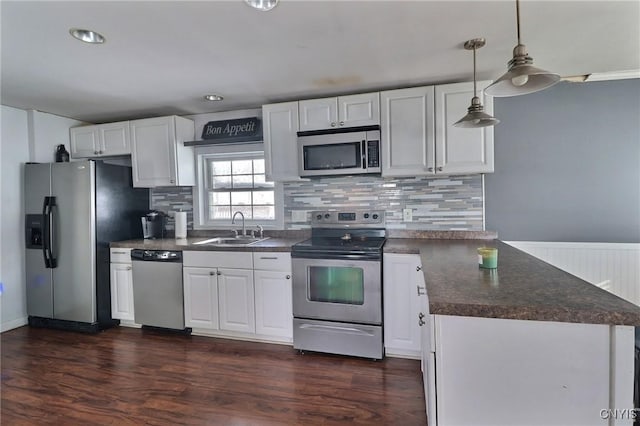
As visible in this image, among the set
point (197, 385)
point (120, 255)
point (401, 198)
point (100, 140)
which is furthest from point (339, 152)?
point (100, 140)

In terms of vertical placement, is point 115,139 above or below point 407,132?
above

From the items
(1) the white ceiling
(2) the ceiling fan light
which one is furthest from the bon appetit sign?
(2) the ceiling fan light

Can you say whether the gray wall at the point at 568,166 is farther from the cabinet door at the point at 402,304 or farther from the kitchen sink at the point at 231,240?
the kitchen sink at the point at 231,240

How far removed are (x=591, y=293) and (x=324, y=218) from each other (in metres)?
2.21

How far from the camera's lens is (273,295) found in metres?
2.73

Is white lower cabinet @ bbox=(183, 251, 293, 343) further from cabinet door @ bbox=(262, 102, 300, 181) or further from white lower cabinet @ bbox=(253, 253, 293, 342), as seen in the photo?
cabinet door @ bbox=(262, 102, 300, 181)

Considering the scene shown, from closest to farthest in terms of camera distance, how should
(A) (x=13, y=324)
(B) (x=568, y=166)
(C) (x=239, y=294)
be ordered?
(B) (x=568, y=166) < (C) (x=239, y=294) < (A) (x=13, y=324)

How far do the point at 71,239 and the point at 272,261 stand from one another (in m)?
2.11

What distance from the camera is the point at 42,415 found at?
74.8 inches

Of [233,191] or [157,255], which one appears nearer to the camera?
[157,255]

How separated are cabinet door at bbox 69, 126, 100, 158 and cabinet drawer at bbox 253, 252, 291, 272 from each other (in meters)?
2.40

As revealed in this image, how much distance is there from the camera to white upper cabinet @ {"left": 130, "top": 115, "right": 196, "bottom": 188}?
3291 mm

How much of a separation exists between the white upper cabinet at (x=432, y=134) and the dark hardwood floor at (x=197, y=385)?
161 centimetres

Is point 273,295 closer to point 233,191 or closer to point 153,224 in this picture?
point 233,191
